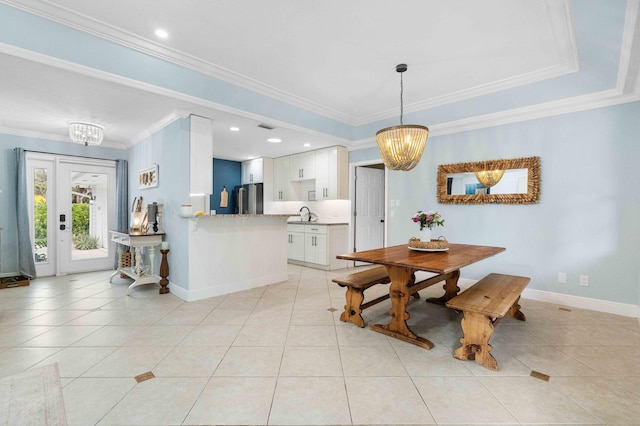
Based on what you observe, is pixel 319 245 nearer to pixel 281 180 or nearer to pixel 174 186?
pixel 281 180

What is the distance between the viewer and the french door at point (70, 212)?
4957 mm

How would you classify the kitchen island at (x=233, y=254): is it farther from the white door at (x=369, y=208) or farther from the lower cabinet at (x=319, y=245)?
the white door at (x=369, y=208)

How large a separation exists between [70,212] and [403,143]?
5.75 m

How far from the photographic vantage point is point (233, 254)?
13.1 feet

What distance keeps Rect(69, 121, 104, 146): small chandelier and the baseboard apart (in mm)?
6267

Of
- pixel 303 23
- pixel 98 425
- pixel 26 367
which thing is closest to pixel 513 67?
pixel 303 23

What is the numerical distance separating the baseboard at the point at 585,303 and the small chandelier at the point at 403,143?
244cm

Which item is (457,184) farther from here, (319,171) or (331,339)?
(331,339)

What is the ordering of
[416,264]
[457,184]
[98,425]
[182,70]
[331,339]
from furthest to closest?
1. [457,184]
2. [182,70]
3. [331,339]
4. [416,264]
5. [98,425]

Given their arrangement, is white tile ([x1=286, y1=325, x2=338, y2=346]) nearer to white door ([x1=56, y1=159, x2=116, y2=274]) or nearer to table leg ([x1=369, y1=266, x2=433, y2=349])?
table leg ([x1=369, y1=266, x2=433, y2=349])

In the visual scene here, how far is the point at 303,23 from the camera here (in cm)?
259

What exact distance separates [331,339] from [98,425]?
1.63 m

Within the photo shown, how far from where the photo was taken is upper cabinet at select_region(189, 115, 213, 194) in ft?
12.1

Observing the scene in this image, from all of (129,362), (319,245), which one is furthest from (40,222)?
(319,245)
